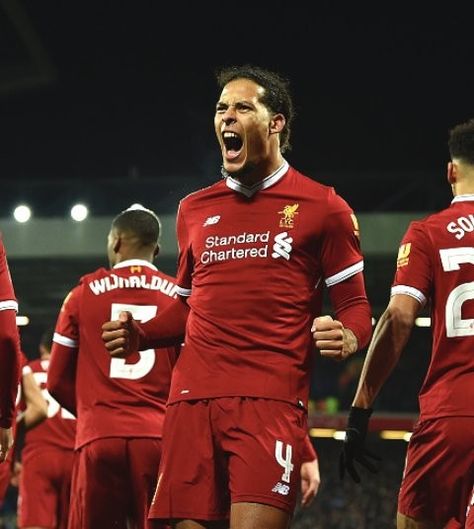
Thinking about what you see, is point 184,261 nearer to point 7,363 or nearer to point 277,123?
point 277,123

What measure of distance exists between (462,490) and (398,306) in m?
0.76

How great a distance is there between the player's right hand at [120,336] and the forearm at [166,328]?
11cm

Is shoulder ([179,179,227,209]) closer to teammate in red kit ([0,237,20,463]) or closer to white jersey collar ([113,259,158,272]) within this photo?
teammate in red kit ([0,237,20,463])

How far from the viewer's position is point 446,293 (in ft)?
14.7

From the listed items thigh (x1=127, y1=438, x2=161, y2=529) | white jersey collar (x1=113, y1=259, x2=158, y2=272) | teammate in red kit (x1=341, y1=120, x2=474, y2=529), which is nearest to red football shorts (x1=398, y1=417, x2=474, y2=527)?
teammate in red kit (x1=341, y1=120, x2=474, y2=529)

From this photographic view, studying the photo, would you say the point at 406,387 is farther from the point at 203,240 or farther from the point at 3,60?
the point at 203,240

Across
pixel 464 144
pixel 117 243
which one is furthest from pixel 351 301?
pixel 117 243

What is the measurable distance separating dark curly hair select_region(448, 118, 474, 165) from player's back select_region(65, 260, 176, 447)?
1774 mm

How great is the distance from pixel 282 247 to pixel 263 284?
0.16 metres

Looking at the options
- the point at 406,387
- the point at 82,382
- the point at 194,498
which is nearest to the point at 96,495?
the point at 82,382

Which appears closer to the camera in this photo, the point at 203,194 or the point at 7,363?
the point at 203,194

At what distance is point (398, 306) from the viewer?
14.8 ft

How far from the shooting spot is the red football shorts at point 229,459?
12.9 feet

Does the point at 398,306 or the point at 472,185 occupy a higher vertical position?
the point at 472,185
